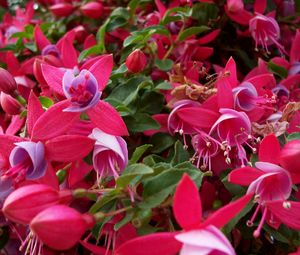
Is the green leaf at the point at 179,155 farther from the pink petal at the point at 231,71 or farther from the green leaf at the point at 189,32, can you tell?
the green leaf at the point at 189,32

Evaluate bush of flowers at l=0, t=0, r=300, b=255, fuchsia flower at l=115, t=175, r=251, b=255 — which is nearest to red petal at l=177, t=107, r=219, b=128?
bush of flowers at l=0, t=0, r=300, b=255

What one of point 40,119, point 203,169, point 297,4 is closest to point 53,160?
point 40,119

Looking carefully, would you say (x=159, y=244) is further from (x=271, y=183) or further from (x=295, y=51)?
(x=295, y=51)

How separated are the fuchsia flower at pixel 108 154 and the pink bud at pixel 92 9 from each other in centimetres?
51

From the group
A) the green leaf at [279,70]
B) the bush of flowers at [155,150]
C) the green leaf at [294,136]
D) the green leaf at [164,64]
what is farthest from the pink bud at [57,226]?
the green leaf at [279,70]

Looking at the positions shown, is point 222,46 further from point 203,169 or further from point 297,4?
point 203,169

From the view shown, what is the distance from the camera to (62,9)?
1.12 m

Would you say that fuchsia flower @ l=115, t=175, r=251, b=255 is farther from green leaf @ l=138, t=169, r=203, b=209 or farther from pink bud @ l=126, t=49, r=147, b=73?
pink bud @ l=126, t=49, r=147, b=73

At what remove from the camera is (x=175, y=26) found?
95cm

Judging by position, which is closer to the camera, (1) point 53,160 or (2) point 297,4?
(1) point 53,160

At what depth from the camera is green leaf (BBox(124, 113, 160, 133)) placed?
73 cm

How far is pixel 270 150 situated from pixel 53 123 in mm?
276

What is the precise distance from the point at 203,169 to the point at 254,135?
92 millimetres

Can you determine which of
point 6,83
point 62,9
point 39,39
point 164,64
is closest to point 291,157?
point 164,64
